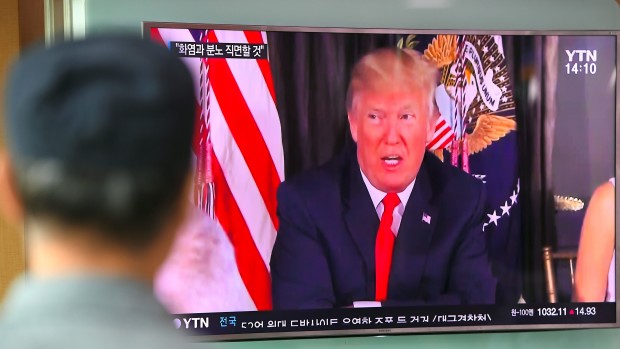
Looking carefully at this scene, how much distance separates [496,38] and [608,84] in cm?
48

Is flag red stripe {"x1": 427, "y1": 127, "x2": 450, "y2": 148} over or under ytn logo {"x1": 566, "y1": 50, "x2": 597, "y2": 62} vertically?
under

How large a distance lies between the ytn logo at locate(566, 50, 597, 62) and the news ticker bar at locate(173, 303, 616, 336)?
95cm

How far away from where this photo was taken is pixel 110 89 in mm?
662

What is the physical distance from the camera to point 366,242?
9.93 feet

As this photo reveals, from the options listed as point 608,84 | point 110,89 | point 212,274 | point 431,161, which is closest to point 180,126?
point 110,89

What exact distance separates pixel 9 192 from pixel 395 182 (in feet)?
8.02

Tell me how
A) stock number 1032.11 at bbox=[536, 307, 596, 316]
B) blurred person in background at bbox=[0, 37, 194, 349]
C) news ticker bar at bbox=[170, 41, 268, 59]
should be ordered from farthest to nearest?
stock number 1032.11 at bbox=[536, 307, 596, 316]
news ticker bar at bbox=[170, 41, 268, 59]
blurred person in background at bbox=[0, 37, 194, 349]

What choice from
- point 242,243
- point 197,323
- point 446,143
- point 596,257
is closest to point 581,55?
point 446,143

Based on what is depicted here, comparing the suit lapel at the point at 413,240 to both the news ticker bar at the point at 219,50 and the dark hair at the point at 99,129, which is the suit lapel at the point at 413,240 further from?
the dark hair at the point at 99,129

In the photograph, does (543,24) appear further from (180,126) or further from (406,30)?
(180,126)

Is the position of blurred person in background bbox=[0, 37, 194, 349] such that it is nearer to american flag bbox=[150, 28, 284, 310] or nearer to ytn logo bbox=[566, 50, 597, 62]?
→ american flag bbox=[150, 28, 284, 310]

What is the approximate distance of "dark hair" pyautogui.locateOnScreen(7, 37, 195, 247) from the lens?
25.8 inches

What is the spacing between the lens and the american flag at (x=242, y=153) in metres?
2.93

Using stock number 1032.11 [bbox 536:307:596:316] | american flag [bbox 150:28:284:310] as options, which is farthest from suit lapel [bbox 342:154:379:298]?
stock number 1032.11 [bbox 536:307:596:316]
